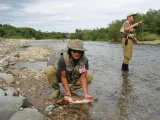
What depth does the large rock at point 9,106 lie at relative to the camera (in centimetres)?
545

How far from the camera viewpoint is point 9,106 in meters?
5.59

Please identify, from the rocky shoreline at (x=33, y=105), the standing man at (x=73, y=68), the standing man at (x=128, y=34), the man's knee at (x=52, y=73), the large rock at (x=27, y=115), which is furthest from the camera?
the standing man at (x=128, y=34)

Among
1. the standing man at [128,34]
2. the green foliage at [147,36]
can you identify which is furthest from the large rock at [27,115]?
the green foliage at [147,36]

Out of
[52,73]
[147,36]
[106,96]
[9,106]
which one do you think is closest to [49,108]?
[52,73]

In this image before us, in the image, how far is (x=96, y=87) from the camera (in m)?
9.24

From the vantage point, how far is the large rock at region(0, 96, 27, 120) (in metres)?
5.45

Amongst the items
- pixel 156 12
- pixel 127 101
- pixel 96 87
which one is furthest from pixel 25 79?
pixel 156 12

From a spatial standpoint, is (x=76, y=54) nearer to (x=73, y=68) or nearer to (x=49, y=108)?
(x=73, y=68)

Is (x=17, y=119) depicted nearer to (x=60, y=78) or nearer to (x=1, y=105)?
(x=1, y=105)

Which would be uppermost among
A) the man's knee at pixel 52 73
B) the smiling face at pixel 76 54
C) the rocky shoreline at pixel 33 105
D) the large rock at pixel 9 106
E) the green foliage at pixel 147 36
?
the smiling face at pixel 76 54

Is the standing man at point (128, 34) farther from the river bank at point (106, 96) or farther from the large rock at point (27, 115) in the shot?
the large rock at point (27, 115)

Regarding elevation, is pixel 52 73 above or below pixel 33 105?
above

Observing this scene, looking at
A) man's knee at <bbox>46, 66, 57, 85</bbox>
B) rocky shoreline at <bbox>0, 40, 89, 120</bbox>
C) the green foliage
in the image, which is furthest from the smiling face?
the green foliage

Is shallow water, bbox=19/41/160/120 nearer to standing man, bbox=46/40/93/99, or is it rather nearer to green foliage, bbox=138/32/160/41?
standing man, bbox=46/40/93/99
